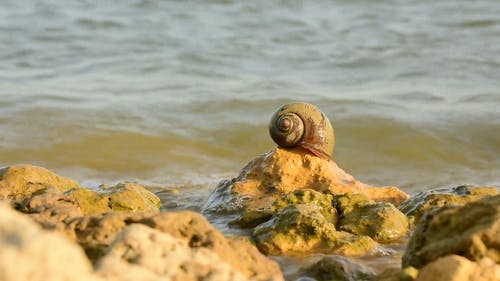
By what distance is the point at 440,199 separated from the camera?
4.96 m

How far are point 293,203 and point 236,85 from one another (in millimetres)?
5936

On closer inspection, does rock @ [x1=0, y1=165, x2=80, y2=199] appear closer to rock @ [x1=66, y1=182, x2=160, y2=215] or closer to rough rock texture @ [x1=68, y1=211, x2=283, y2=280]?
rock @ [x1=66, y1=182, x2=160, y2=215]

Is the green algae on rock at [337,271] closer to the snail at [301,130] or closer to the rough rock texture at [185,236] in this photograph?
the rough rock texture at [185,236]

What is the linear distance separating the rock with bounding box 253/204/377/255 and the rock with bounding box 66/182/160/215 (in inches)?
31.4

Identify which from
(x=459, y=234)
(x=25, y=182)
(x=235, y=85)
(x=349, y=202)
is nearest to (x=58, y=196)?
(x=25, y=182)

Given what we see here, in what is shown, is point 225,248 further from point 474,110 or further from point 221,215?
point 474,110

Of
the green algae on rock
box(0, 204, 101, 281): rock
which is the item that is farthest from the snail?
box(0, 204, 101, 281): rock

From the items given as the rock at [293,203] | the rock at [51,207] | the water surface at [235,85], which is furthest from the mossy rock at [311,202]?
the water surface at [235,85]

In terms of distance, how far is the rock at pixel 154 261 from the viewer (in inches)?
101

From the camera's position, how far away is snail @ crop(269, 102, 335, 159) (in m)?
5.66

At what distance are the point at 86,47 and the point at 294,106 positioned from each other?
746cm

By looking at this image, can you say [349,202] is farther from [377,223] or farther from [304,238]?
[304,238]

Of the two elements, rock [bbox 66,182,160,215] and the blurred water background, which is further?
the blurred water background

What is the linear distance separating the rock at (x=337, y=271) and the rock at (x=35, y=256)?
5.72 ft
